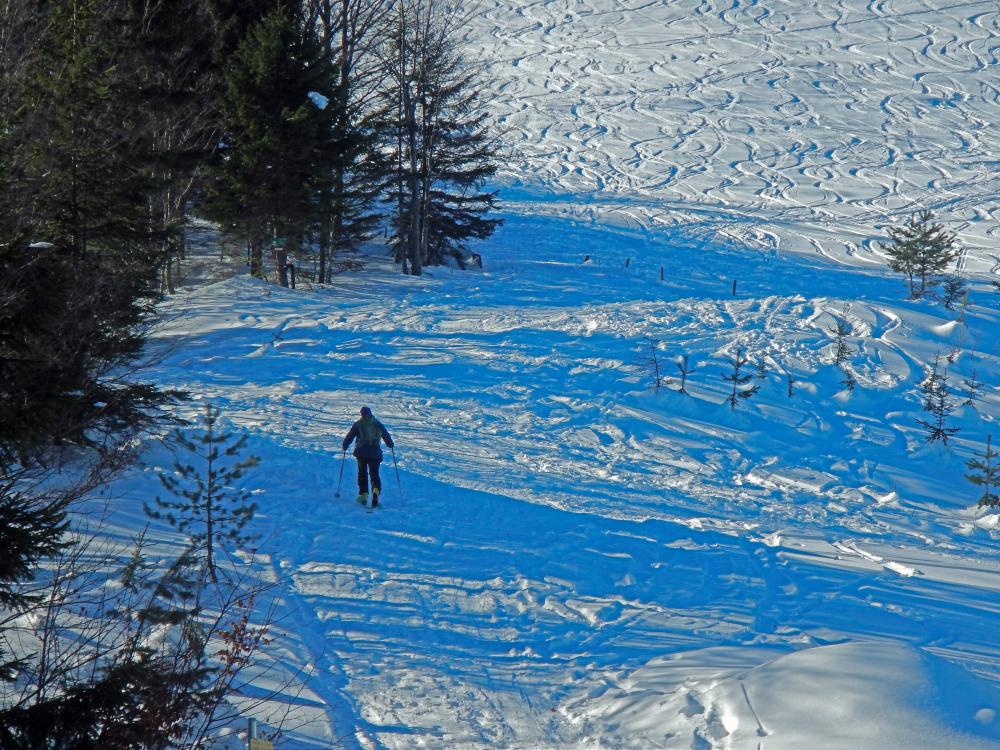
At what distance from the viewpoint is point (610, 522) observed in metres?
12.4

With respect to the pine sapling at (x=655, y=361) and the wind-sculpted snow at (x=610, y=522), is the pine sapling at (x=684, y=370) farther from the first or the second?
the pine sapling at (x=655, y=361)

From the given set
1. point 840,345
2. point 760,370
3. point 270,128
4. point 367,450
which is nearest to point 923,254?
point 840,345

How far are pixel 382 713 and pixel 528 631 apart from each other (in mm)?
2187

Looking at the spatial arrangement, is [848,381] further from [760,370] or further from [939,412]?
[939,412]

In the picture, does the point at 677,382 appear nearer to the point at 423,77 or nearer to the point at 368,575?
the point at 368,575

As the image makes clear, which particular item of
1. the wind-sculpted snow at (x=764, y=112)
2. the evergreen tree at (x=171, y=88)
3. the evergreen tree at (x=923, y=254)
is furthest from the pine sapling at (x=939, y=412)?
the wind-sculpted snow at (x=764, y=112)

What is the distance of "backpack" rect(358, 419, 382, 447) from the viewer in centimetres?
1259

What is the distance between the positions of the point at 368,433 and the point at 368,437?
8cm

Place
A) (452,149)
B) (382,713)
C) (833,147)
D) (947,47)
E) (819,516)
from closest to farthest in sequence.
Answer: (382,713) → (819,516) → (452,149) → (833,147) → (947,47)

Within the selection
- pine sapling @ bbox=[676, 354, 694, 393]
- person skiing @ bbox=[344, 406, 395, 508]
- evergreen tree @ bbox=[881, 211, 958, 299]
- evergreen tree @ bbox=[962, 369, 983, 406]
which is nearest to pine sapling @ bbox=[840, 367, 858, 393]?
evergreen tree @ bbox=[962, 369, 983, 406]

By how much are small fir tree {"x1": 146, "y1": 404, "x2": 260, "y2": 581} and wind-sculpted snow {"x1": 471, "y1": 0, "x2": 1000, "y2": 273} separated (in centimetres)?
3511

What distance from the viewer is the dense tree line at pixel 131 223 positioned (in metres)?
5.17

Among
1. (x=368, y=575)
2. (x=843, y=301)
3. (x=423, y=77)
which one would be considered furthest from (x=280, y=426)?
(x=423, y=77)

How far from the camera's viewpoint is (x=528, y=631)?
9023 mm
